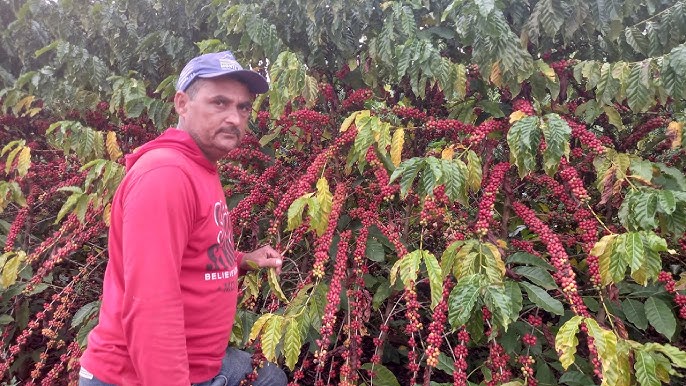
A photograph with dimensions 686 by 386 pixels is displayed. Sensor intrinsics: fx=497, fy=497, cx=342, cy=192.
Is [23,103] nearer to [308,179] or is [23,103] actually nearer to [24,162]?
[24,162]

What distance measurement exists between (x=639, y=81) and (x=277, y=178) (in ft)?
5.31

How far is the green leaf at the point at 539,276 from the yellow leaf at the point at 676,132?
2.45 ft

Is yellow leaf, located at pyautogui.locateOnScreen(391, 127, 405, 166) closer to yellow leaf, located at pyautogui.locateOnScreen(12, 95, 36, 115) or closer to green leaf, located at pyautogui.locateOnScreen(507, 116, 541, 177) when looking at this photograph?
green leaf, located at pyautogui.locateOnScreen(507, 116, 541, 177)

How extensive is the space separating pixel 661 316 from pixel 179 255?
5.62ft

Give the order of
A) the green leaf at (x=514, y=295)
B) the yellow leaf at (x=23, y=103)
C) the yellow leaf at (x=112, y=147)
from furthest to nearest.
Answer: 1. the yellow leaf at (x=23, y=103)
2. the yellow leaf at (x=112, y=147)
3. the green leaf at (x=514, y=295)

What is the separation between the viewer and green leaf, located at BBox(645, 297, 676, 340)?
1812 millimetres

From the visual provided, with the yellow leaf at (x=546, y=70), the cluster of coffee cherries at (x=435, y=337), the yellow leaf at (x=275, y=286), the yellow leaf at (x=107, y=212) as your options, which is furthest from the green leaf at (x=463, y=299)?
the yellow leaf at (x=107, y=212)

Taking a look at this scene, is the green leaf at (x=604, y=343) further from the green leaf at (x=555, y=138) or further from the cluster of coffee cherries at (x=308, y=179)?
the cluster of coffee cherries at (x=308, y=179)

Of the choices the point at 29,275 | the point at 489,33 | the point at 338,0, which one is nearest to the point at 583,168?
the point at 489,33

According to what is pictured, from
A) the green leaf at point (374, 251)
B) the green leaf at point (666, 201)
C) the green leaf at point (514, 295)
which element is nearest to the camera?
the green leaf at point (666, 201)

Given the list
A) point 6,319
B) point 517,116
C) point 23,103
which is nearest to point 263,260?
point 517,116

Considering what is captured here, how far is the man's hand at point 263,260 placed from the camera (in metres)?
1.84

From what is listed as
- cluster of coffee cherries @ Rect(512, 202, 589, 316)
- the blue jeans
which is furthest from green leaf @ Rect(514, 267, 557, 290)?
the blue jeans

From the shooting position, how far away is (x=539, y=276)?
1.83 m
